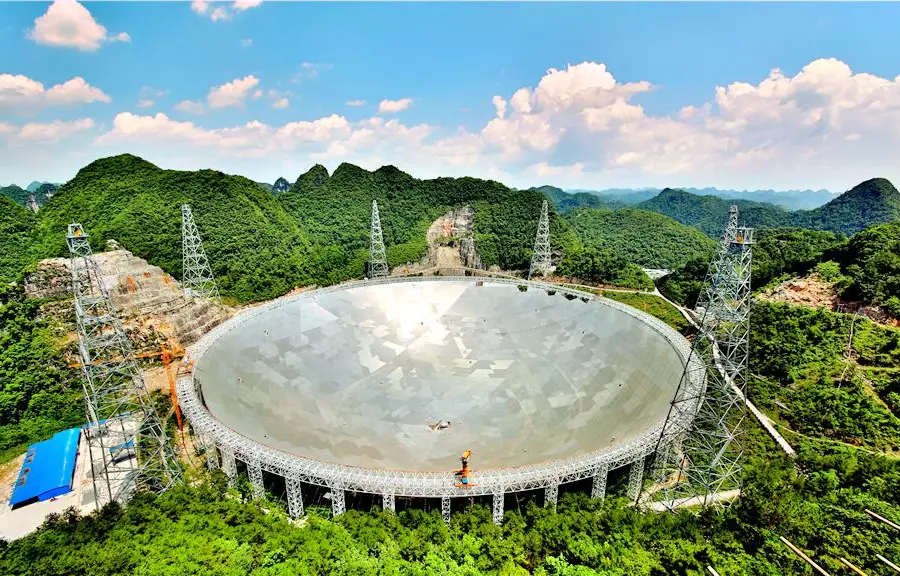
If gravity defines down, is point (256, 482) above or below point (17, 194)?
below

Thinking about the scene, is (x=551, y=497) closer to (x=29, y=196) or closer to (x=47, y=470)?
(x=47, y=470)

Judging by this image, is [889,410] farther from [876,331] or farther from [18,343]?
[18,343]

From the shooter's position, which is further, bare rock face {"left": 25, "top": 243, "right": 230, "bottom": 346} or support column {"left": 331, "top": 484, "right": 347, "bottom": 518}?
bare rock face {"left": 25, "top": 243, "right": 230, "bottom": 346}

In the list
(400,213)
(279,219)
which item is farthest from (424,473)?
(400,213)

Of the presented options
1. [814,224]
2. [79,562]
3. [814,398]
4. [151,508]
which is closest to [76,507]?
[151,508]

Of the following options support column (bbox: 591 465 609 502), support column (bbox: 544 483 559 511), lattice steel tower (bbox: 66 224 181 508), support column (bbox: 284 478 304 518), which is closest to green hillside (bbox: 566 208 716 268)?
support column (bbox: 591 465 609 502)

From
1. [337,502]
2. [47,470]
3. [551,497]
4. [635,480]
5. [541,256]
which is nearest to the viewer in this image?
[337,502]

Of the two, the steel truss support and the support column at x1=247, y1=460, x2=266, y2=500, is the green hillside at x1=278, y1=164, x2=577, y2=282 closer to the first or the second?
the steel truss support
